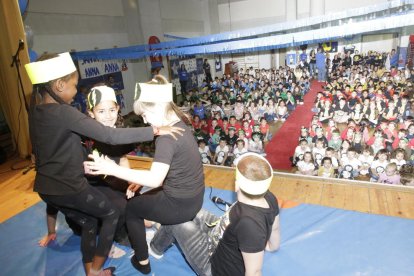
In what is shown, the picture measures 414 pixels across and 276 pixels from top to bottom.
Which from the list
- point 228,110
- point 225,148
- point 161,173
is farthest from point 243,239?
point 228,110

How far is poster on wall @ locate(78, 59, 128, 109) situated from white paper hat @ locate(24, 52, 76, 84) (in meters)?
5.80

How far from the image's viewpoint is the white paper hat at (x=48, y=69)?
1.58 m

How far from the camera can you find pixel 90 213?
1815 mm

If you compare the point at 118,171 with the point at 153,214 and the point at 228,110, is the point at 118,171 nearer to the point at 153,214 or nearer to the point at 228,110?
the point at 153,214

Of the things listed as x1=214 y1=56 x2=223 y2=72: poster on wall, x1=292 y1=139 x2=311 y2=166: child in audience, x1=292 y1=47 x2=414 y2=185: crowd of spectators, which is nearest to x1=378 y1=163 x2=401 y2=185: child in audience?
x1=292 y1=47 x2=414 y2=185: crowd of spectators

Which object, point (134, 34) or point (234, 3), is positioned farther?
point (134, 34)

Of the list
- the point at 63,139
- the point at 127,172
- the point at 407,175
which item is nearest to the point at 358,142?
the point at 407,175

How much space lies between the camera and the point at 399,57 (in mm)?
4012

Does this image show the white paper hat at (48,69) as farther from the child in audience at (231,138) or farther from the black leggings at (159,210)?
the child in audience at (231,138)

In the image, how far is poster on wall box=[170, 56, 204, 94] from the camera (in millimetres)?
7043

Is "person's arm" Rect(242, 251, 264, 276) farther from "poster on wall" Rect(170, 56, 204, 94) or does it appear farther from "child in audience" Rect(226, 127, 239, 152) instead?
"poster on wall" Rect(170, 56, 204, 94)

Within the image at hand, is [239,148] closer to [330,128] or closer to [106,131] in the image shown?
[330,128]

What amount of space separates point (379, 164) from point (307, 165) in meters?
0.82

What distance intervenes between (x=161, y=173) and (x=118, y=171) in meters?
0.23
